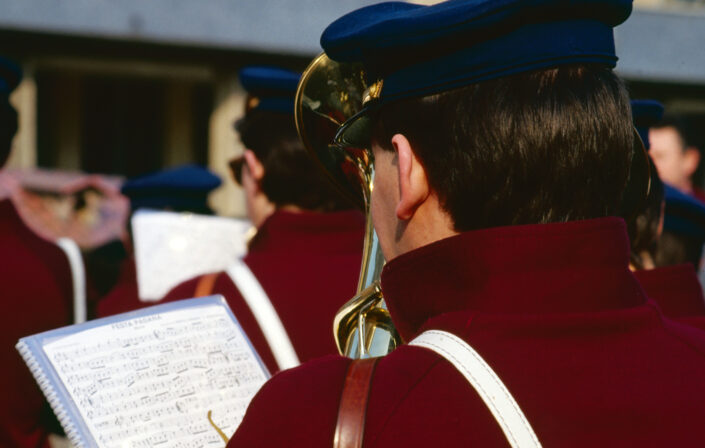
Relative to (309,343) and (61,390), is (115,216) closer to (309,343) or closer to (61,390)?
(309,343)

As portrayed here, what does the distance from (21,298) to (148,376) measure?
3.67 feet

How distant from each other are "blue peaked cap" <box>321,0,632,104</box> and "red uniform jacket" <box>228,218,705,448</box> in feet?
0.63

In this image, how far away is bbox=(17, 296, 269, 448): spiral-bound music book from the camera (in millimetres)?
1307

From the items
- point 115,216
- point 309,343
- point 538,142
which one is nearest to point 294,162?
point 309,343

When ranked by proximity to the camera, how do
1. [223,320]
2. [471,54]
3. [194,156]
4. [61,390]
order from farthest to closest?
[194,156], [223,320], [61,390], [471,54]

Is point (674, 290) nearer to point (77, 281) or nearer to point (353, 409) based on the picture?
point (353, 409)

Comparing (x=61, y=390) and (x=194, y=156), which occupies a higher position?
(x=61, y=390)

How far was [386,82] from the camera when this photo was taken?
4.02ft

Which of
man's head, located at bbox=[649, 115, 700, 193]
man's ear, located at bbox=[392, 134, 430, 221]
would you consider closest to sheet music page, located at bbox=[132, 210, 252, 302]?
man's ear, located at bbox=[392, 134, 430, 221]

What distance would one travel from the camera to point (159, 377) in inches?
54.8

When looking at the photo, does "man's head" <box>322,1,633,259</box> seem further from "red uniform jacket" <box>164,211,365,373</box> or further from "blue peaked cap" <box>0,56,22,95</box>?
"blue peaked cap" <box>0,56,22,95</box>

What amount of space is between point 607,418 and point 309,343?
113 cm

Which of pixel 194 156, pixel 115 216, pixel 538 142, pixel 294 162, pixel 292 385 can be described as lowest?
pixel 194 156

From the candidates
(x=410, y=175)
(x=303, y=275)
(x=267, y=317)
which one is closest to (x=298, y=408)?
(x=410, y=175)
